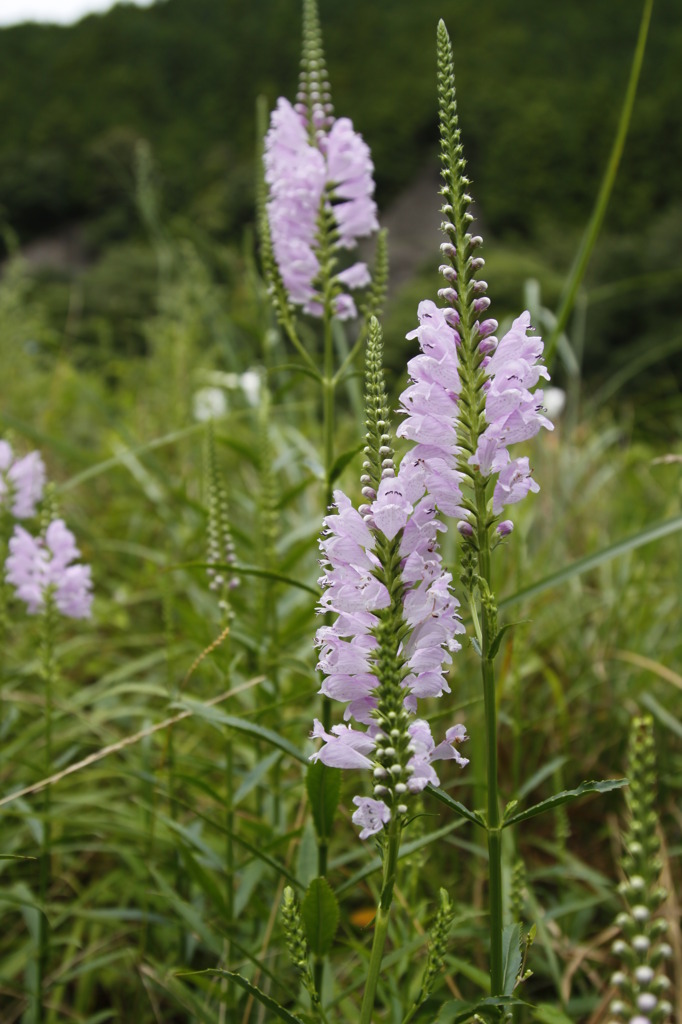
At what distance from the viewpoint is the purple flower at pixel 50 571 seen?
88.7 inches

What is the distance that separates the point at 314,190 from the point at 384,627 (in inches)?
60.3

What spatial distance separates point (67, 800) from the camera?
256 centimetres

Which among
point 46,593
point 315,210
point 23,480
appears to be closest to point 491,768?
point 46,593

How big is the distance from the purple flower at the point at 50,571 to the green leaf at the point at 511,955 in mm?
1457

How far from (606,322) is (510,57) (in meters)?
18.6

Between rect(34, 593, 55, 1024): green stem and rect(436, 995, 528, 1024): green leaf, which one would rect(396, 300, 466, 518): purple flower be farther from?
rect(34, 593, 55, 1024): green stem

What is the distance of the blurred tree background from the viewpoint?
28297 mm

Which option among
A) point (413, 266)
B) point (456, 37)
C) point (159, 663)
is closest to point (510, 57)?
point (456, 37)

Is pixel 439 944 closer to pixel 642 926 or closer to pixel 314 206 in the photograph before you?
pixel 642 926

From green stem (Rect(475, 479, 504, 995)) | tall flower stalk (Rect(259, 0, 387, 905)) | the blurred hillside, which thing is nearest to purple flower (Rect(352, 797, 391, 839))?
green stem (Rect(475, 479, 504, 995))

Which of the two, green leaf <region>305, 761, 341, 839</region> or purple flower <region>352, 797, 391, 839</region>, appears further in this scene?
green leaf <region>305, 761, 341, 839</region>

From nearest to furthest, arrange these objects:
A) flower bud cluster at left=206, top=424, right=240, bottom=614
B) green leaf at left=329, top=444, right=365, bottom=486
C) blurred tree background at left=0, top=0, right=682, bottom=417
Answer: green leaf at left=329, top=444, right=365, bottom=486 → flower bud cluster at left=206, top=424, right=240, bottom=614 → blurred tree background at left=0, top=0, right=682, bottom=417

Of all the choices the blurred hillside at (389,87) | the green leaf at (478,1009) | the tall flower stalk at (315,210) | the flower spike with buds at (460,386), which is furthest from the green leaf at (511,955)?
the blurred hillside at (389,87)

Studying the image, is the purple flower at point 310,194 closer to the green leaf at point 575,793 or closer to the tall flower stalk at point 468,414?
the tall flower stalk at point 468,414
